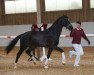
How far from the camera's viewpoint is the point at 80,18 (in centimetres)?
2775

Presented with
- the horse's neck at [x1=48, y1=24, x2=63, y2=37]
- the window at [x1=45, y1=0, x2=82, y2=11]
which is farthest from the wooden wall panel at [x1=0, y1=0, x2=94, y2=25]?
the horse's neck at [x1=48, y1=24, x2=63, y2=37]

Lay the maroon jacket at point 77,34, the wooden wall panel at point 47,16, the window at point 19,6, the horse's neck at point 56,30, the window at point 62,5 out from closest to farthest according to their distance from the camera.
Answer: the maroon jacket at point 77,34 → the horse's neck at point 56,30 → the wooden wall panel at point 47,16 → the window at point 62,5 → the window at point 19,6

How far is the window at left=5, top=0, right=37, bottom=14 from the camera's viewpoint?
2988 centimetres

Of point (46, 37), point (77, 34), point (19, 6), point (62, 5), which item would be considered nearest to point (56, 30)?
point (46, 37)

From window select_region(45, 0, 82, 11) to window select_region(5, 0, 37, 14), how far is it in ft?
4.10

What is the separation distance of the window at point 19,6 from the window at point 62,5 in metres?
1.25

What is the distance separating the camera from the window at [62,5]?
28.0 meters

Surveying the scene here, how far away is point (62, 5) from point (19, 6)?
379 centimetres

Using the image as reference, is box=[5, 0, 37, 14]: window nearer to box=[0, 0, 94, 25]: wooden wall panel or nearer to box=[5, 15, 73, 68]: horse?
box=[0, 0, 94, 25]: wooden wall panel

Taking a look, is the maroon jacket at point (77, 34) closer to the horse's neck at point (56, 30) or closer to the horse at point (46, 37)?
the horse at point (46, 37)

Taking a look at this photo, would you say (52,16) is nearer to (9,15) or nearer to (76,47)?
(9,15)

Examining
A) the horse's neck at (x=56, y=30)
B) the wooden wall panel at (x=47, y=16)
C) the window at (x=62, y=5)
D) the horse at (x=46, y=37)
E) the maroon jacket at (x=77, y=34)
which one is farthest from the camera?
the window at (x=62, y=5)

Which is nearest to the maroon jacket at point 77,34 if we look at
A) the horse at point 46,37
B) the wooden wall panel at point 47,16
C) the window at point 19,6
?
the horse at point 46,37

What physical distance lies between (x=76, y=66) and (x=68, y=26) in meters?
1.58
